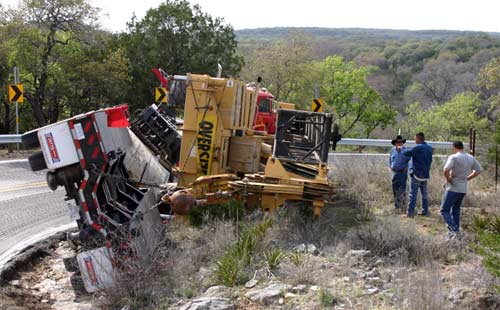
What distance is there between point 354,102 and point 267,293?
39898mm

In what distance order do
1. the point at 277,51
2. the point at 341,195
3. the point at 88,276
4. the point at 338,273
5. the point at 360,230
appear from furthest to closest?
the point at 277,51, the point at 341,195, the point at 360,230, the point at 88,276, the point at 338,273

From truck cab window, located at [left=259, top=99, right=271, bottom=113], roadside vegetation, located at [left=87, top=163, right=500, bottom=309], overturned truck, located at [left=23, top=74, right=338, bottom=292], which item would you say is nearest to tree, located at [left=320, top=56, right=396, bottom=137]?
truck cab window, located at [left=259, top=99, right=271, bottom=113]

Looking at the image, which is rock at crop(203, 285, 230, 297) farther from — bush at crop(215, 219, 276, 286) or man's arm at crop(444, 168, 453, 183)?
man's arm at crop(444, 168, 453, 183)

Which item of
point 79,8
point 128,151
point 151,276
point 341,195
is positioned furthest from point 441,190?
point 79,8

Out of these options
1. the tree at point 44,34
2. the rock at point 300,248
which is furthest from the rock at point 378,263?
the tree at point 44,34

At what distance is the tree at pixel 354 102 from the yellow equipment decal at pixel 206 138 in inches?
1347

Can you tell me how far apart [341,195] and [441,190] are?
2454 mm

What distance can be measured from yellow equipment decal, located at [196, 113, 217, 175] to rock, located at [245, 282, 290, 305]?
13.1ft

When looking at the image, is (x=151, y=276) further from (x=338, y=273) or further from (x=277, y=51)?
(x=277, y=51)

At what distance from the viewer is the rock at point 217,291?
6.94 m

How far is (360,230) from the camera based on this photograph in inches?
352

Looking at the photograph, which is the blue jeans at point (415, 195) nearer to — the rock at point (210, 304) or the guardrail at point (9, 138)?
the rock at point (210, 304)

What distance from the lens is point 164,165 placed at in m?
11.1

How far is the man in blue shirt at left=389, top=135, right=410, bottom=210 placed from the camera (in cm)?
1203
